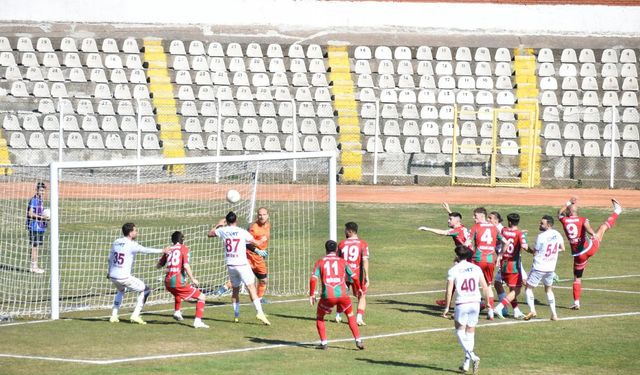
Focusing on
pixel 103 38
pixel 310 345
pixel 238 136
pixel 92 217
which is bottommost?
pixel 310 345

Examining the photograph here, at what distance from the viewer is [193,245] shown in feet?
91.2

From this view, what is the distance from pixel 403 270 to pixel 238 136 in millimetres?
15600

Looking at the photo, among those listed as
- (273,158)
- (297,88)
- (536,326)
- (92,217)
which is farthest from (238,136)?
(536,326)

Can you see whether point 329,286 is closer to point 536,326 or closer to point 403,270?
point 536,326

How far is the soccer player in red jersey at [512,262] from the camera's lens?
2061cm

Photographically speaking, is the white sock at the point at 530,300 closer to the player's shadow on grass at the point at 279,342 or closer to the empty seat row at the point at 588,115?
the player's shadow on grass at the point at 279,342

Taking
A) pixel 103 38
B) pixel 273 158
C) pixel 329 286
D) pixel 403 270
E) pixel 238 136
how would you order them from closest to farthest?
pixel 329 286
pixel 273 158
pixel 403 270
pixel 238 136
pixel 103 38

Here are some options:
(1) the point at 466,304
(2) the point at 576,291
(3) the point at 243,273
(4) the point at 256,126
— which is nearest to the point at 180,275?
(3) the point at 243,273

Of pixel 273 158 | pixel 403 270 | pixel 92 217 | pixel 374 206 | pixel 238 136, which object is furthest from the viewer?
pixel 238 136

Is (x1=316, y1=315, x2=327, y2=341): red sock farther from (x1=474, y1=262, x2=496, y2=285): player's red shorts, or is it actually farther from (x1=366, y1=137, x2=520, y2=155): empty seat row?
(x1=366, y1=137, x2=520, y2=155): empty seat row

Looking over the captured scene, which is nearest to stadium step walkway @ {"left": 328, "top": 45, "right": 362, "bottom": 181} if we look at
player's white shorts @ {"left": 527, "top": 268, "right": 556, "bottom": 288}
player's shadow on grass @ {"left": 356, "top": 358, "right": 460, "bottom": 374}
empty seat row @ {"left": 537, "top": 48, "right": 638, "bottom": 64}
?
empty seat row @ {"left": 537, "top": 48, "right": 638, "bottom": 64}

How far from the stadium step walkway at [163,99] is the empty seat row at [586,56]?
1399cm

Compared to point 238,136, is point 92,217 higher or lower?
lower

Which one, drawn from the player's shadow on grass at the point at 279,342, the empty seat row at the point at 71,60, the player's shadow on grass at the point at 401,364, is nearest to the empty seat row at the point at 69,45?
the empty seat row at the point at 71,60
